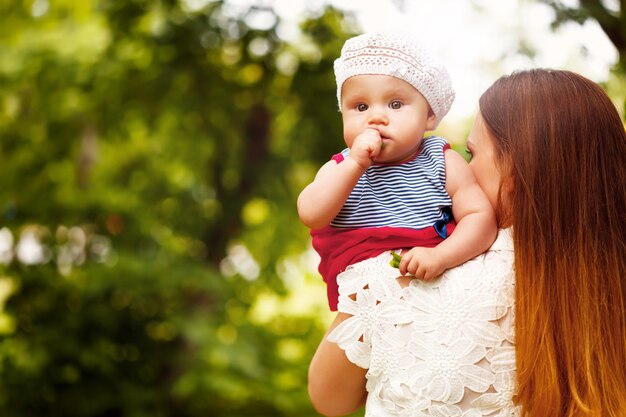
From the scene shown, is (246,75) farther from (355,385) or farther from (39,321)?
(355,385)

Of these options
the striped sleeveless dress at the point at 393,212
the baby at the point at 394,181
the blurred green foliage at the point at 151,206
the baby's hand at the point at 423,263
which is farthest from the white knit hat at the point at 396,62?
the blurred green foliage at the point at 151,206

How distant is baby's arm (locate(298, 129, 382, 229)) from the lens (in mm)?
1599

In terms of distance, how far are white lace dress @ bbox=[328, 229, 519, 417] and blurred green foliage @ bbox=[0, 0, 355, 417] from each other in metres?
4.03

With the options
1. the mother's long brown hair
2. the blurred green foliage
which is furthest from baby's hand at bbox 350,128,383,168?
the blurred green foliage

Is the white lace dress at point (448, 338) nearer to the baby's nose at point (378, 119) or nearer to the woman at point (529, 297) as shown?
the woman at point (529, 297)

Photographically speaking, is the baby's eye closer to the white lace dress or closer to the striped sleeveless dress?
the striped sleeveless dress

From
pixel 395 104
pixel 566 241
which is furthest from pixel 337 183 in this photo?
pixel 566 241

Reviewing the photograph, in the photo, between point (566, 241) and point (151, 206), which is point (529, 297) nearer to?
point (566, 241)

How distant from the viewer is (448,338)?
1611 mm

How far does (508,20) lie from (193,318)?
3.19 meters

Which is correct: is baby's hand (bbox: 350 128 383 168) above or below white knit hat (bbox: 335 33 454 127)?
below

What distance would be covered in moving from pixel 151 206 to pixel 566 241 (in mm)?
5423

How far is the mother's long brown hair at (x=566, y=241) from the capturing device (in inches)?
62.4

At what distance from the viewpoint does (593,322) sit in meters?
1.62
